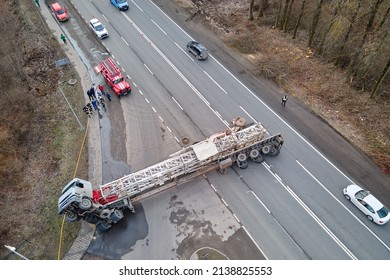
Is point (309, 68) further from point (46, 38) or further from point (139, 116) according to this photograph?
point (46, 38)

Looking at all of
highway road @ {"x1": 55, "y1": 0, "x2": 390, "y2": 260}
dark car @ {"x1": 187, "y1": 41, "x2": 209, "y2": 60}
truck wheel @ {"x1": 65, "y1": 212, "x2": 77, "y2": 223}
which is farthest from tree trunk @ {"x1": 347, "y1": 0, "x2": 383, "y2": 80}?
truck wheel @ {"x1": 65, "y1": 212, "x2": 77, "y2": 223}

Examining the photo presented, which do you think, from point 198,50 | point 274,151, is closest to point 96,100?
point 198,50

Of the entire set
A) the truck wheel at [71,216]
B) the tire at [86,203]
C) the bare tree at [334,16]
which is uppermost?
the bare tree at [334,16]

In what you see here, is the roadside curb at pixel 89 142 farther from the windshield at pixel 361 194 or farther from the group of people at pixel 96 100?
the windshield at pixel 361 194

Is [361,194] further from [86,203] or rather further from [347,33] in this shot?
[86,203]

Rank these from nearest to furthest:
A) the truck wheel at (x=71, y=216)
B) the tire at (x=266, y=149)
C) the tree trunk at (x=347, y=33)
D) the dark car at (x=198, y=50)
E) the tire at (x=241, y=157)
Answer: the truck wheel at (x=71, y=216), the tire at (x=241, y=157), the tire at (x=266, y=149), the tree trunk at (x=347, y=33), the dark car at (x=198, y=50)

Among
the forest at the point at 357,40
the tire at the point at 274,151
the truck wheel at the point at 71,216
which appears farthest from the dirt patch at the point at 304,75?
the truck wheel at the point at 71,216

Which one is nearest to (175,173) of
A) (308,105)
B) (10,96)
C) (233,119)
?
(233,119)
